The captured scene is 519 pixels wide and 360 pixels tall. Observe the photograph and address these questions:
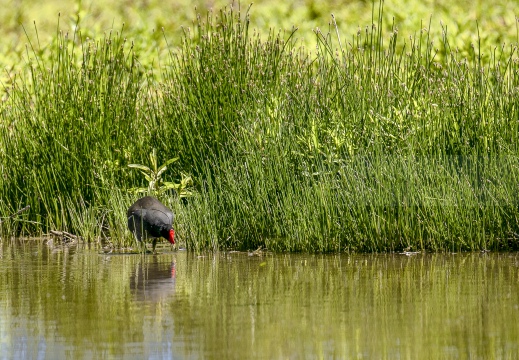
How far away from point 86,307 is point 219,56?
3.48 meters

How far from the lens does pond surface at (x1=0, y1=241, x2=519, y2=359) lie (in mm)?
4113

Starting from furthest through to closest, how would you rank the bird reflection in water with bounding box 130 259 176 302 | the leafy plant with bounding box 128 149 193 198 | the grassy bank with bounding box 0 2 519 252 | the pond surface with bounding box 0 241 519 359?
1. the leafy plant with bounding box 128 149 193 198
2. the grassy bank with bounding box 0 2 519 252
3. the bird reflection in water with bounding box 130 259 176 302
4. the pond surface with bounding box 0 241 519 359

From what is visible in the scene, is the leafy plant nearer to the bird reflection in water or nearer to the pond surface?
the pond surface

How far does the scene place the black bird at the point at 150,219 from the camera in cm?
696

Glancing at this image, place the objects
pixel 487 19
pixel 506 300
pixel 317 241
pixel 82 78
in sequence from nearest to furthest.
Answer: pixel 506 300 < pixel 317 241 < pixel 82 78 < pixel 487 19

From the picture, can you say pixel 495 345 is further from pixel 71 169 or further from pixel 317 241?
pixel 71 169

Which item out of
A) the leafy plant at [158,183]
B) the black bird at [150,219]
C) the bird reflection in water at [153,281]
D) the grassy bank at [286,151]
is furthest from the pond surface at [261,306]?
the leafy plant at [158,183]

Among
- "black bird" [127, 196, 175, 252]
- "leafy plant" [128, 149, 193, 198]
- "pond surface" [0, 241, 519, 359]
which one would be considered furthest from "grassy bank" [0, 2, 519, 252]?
"pond surface" [0, 241, 519, 359]

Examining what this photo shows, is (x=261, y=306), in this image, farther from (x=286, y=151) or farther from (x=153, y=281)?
(x=286, y=151)

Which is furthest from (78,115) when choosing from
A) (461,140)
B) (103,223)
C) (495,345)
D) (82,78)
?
(495,345)

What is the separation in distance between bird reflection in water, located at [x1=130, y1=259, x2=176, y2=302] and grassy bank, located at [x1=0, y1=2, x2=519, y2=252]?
2.46ft

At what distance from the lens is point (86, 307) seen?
5043mm

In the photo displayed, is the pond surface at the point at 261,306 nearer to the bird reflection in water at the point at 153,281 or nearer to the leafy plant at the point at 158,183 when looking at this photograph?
the bird reflection in water at the point at 153,281

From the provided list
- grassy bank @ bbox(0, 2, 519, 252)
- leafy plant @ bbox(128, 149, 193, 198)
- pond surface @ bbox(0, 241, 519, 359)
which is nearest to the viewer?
pond surface @ bbox(0, 241, 519, 359)
